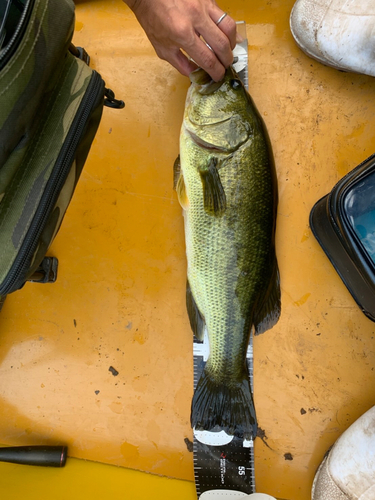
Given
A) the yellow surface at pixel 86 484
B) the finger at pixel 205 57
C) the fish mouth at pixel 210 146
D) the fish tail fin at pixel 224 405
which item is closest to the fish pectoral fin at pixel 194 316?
the fish tail fin at pixel 224 405

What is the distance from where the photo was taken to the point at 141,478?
156 centimetres

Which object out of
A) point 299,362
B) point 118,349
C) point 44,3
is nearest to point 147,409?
point 118,349

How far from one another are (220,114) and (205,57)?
0.69 ft

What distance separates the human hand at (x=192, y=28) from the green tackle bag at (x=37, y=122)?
27 centimetres

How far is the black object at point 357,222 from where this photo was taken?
50.3 inches

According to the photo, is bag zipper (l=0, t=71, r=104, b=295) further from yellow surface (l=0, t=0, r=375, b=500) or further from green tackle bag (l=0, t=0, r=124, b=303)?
yellow surface (l=0, t=0, r=375, b=500)

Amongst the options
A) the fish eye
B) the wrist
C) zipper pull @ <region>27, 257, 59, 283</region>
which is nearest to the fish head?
the fish eye

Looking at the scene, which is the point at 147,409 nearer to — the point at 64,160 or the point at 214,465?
the point at 214,465

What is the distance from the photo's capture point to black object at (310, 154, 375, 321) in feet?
4.19

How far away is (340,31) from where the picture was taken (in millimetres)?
1429

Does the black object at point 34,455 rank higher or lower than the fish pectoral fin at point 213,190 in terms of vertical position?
lower

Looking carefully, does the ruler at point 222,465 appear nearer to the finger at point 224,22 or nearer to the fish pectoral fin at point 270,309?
the fish pectoral fin at point 270,309

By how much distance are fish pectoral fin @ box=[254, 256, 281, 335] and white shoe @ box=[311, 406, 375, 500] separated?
22.0 inches

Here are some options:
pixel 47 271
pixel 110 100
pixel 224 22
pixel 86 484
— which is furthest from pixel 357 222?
pixel 86 484
